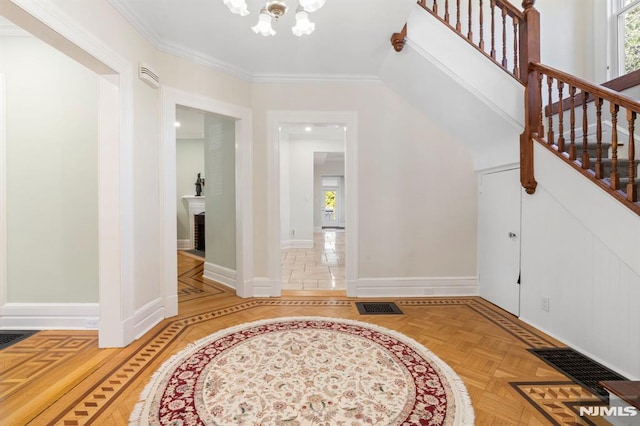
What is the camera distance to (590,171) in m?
2.16

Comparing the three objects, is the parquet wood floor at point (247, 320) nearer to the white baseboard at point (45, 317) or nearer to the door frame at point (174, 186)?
the white baseboard at point (45, 317)

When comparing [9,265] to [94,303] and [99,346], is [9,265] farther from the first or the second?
[99,346]

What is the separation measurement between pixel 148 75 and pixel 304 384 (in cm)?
293

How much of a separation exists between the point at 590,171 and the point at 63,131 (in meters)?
4.56

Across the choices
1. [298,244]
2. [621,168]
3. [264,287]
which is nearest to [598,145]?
[621,168]

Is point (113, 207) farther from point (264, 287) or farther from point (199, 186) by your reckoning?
point (199, 186)

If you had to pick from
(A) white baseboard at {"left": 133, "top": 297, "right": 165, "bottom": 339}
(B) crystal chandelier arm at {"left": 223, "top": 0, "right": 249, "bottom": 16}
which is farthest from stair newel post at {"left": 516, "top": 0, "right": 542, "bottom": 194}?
(A) white baseboard at {"left": 133, "top": 297, "right": 165, "bottom": 339}

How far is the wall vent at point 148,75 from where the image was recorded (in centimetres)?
252

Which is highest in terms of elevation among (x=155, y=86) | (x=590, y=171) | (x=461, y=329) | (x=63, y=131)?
(x=155, y=86)

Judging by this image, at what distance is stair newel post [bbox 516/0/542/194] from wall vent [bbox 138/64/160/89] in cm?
363

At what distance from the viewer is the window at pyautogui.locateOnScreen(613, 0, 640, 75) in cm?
331

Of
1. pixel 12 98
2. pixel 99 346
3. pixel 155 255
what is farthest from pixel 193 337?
pixel 12 98

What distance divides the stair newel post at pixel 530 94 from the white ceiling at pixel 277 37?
1.27 metres

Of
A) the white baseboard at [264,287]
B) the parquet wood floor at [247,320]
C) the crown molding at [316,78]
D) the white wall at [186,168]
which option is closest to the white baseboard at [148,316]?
the parquet wood floor at [247,320]
